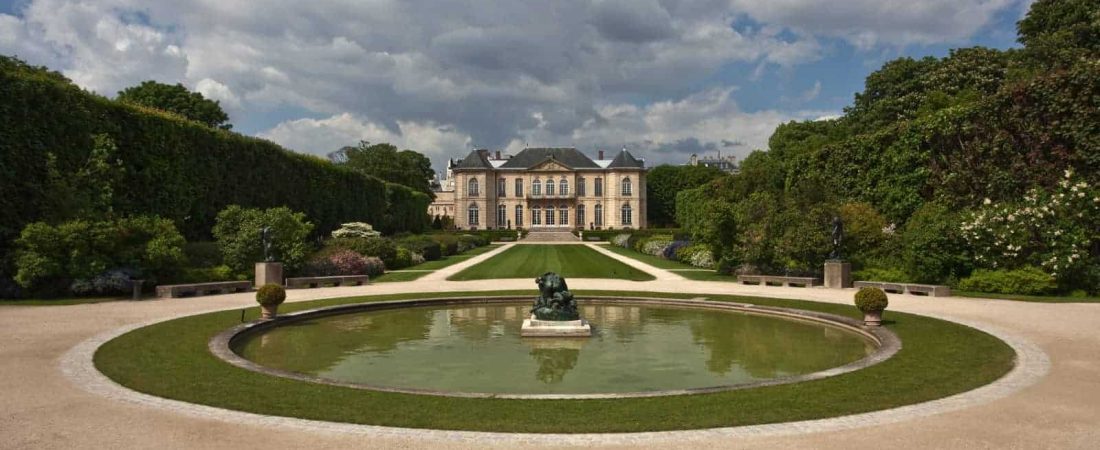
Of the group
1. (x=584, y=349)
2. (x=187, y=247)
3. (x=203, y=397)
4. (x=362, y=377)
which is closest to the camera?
(x=203, y=397)

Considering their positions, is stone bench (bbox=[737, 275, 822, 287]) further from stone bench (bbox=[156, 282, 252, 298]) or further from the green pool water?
stone bench (bbox=[156, 282, 252, 298])

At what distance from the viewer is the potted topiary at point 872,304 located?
1228 cm

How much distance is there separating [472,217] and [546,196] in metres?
10.2

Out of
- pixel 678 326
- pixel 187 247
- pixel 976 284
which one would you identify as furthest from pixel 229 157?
pixel 976 284

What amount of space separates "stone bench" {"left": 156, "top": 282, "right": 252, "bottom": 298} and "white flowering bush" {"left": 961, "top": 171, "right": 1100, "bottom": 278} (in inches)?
800

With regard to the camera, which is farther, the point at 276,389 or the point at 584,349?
the point at 584,349

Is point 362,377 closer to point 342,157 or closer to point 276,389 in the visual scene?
point 276,389

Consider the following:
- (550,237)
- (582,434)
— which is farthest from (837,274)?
(550,237)

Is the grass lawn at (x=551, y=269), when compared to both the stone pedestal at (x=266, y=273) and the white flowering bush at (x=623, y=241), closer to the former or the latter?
the stone pedestal at (x=266, y=273)

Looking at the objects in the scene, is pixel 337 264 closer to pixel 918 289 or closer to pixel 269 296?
pixel 269 296

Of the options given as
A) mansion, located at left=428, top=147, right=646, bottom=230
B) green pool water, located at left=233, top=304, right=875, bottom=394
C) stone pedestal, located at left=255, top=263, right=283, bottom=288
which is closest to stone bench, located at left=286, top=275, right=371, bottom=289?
stone pedestal, located at left=255, top=263, right=283, bottom=288

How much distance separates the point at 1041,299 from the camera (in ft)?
54.3

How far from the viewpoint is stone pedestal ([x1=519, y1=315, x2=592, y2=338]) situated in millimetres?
12594

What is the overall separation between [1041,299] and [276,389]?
673 inches
